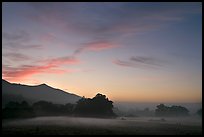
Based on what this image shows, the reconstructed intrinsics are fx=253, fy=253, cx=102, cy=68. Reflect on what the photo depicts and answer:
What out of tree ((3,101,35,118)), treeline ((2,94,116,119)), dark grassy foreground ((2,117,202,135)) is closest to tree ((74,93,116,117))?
treeline ((2,94,116,119))

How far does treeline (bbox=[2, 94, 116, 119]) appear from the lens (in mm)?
72863

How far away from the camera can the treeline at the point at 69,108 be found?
2869 inches

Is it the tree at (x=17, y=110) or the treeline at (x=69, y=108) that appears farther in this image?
the treeline at (x=69, y=108)

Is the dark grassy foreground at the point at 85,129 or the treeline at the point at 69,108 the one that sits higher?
the treeline at the point at 69,108

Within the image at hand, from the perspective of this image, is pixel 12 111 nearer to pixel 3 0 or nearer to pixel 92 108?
pixel 92 108

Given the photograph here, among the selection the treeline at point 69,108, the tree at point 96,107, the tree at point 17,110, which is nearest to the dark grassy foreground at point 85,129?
the tree at point 17,110

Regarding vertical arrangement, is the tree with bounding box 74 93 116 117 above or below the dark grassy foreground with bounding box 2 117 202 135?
above

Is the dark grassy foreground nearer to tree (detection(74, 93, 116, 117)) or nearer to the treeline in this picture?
the treeline

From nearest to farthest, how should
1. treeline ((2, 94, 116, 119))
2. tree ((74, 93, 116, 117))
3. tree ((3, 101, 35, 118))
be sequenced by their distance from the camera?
tree ((3, 101, 35, 118)) → treeline ((2, 94, 116, 119)) → tree ((74, 93, 116, 117))

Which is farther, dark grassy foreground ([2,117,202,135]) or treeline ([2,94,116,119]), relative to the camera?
treeline ([2,94,116,119])

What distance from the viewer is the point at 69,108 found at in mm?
94062

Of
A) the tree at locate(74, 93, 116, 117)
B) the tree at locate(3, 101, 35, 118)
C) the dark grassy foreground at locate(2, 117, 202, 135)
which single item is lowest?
the dark grassy foreground at locate(2, 117, 202, 135)

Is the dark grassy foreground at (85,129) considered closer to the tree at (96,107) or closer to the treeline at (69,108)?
the treeline at (69,108)

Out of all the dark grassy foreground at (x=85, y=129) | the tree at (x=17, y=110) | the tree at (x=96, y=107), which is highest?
the tree at (x=96, y=107)
